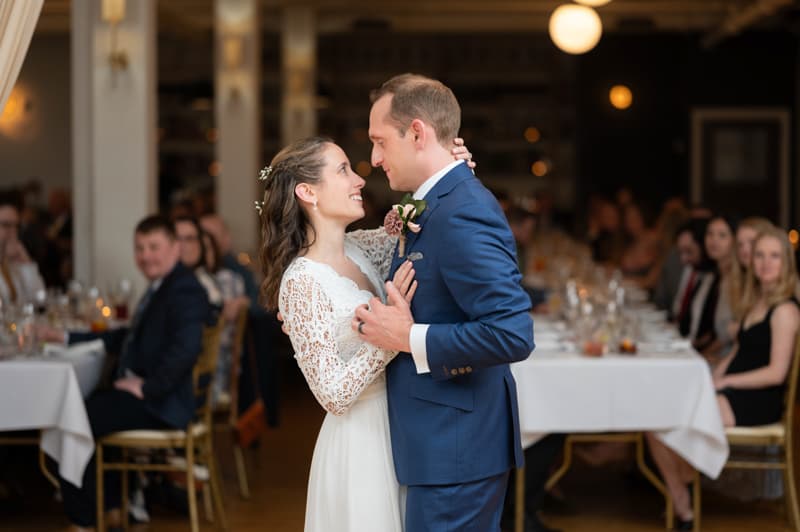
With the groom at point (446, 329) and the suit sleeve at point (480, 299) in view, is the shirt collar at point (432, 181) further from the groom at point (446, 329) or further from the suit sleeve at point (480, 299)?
the suit sleeve at point (480, 299)

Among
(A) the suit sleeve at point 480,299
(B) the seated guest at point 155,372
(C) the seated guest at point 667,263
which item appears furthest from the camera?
(C) the seated guest at point 667,263

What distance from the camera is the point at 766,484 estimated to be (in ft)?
20.1

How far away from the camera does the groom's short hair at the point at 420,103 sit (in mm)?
2797

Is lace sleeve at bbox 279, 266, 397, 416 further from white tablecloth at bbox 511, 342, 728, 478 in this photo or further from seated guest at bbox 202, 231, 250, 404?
seated guest at bbox 202, 231, 250, 404

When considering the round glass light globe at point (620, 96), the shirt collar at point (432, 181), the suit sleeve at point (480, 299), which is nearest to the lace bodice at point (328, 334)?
the suit sleeve at point (480, 299)

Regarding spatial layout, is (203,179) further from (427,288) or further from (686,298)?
(427,288)

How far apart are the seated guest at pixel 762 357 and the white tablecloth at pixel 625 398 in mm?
338

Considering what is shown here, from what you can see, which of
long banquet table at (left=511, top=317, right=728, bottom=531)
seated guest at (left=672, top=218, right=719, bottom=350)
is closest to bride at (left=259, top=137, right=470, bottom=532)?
long banquet table at (left=511, top=317, right=728, bottom=531)

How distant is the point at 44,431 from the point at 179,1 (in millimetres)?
11274

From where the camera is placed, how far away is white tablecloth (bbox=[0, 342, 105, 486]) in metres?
5.22

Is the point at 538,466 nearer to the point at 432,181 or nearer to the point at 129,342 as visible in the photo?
the point at 129,342

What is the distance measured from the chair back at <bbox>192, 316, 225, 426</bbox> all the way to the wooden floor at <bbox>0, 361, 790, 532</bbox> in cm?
59

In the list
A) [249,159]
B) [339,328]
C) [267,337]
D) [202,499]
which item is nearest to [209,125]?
[249,159]

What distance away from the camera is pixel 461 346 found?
2668mm
